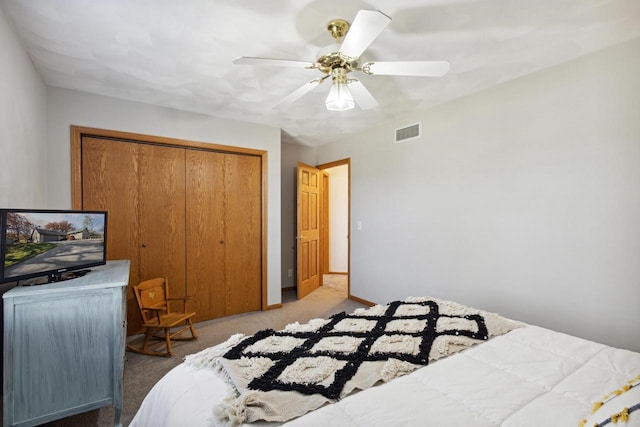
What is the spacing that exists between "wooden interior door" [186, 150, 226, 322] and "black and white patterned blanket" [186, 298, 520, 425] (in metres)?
2.19

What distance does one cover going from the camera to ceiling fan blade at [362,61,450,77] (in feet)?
5.59

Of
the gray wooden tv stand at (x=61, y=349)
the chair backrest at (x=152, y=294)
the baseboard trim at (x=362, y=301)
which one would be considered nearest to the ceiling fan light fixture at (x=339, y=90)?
the gray wooden tv stand at (x=61, y=349)

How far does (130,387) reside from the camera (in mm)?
2275

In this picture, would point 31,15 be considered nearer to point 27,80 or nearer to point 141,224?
point 27,80

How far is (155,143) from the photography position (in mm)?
3266

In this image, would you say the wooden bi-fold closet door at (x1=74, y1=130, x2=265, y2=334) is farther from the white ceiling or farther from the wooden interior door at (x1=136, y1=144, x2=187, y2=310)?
the white ceiling

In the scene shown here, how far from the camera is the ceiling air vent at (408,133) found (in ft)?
11.4

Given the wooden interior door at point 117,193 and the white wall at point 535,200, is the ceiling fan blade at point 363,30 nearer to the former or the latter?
the white wall at point 535,200

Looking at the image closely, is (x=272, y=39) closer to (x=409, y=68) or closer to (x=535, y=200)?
(x=409, y=68)

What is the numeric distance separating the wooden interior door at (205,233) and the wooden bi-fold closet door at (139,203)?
0.10 metres

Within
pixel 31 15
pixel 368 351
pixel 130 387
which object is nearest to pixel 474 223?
pixel 368 351

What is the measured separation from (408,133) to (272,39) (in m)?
2.12

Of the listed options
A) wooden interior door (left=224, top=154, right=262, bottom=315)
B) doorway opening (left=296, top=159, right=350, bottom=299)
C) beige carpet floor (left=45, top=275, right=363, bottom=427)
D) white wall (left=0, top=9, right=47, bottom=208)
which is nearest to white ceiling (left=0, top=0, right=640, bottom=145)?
white wall (left=0, top=9, right=47, bottom=208)

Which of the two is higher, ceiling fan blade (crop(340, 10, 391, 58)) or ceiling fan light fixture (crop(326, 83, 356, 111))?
ceiling fan blade (crop(340, 10, 391, 58))
